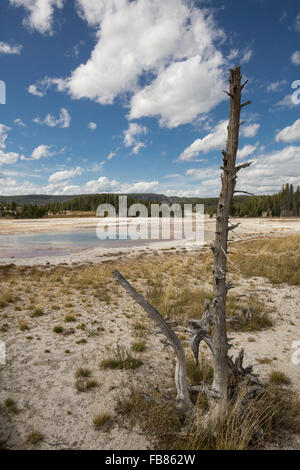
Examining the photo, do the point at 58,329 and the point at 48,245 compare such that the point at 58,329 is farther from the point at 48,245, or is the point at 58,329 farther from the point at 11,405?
the point at 48,245

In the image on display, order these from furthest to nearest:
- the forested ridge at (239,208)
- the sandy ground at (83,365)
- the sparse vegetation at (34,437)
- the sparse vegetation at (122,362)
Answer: the forested ridge at (239,208), the sparse vegetation at (122,362), the sandy ground at (83,365), the sparse vegetation at (34,437)

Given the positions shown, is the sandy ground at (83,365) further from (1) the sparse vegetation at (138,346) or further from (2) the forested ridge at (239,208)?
(2) the forested ridge at (239,208)

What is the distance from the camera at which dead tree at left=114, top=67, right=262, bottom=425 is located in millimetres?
2734

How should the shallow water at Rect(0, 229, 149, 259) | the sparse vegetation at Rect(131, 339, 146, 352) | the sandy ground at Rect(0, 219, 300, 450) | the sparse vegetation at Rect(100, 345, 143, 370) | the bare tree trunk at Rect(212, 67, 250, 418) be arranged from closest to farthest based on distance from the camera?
the bare tree trunk at Rect(212, 67, 250, 418), the sandy ground at Rect(0, 219, 300, 450), the sparse vegetation at Rect(100, 345, 143, 370), the sparse vegetation at Rect(131, 339, 146, 352), the shallow water at Rect(0, 229, 149, 259)

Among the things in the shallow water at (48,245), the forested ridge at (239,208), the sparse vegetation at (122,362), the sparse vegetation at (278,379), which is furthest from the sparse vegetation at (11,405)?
the forested ridge at (239,208)

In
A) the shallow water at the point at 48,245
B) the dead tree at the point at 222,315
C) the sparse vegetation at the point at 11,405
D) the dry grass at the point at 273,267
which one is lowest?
the sparse vegetation at the point at 11,405

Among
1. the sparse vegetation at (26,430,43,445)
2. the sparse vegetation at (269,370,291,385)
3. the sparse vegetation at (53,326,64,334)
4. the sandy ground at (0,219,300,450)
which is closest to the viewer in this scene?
the sparse vegetation at (26,430,43,445)

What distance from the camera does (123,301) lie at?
9.30 metres

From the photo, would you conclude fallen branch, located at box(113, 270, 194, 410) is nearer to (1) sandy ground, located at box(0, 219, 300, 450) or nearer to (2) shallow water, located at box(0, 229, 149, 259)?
(1) sandy ground, located at box(0, 219, 300, 450)

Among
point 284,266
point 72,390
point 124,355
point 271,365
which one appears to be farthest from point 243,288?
point 72,390

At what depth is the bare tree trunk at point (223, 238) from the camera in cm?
267

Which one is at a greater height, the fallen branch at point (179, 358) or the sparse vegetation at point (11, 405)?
the fallen branch at point (179, 358)

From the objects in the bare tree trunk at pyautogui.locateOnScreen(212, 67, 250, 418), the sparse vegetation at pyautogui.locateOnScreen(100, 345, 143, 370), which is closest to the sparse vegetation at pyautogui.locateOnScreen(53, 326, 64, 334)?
the sparse vegetation at pyautogui.locateOnScreen(100, 345, 143, 370)

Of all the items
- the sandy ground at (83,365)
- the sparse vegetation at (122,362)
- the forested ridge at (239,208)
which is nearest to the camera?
the sandy ground at (83,365)
